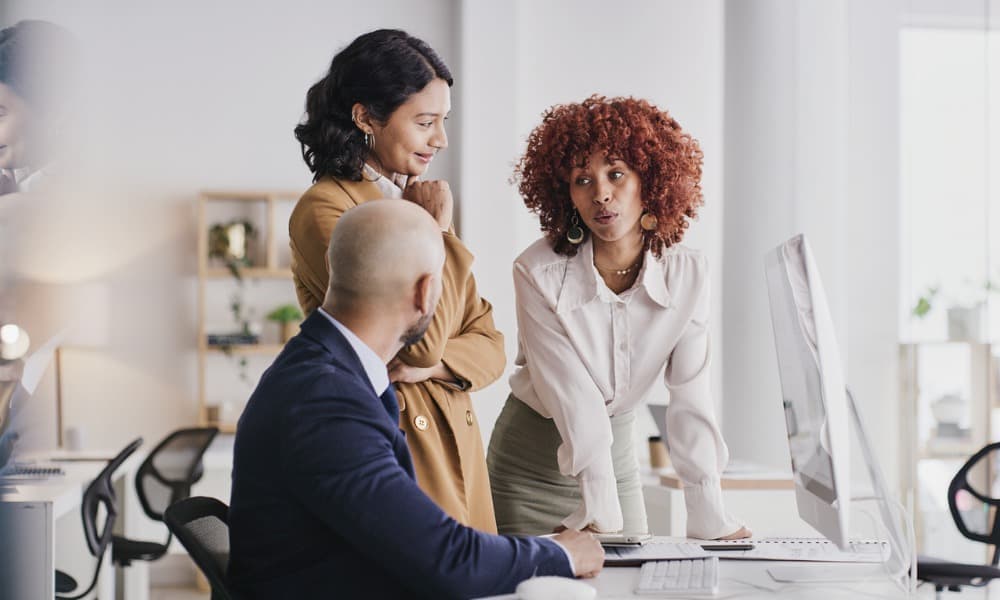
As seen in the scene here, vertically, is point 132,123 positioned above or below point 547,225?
above

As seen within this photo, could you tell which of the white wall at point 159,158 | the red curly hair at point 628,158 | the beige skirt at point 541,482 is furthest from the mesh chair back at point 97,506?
the red curly hair at point 628,158

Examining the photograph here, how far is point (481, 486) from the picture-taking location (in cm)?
209

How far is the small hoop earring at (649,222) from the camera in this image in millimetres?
2312

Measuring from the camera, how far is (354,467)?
4.70ft

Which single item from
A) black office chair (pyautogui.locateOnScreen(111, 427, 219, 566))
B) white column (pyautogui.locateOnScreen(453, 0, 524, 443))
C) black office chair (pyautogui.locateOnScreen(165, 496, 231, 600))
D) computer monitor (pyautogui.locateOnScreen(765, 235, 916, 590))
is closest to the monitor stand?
computer monitor (pyautogui.locateOnScreen(765, 235, 916, 590))

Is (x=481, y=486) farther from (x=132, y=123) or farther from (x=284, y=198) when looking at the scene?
(x=132, y=123)

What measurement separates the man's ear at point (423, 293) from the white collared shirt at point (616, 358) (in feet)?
2.14

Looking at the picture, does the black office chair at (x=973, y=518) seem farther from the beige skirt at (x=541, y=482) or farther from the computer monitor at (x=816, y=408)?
the computer monitor at (x=816, y=408)

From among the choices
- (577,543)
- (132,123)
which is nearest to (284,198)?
(132,123)

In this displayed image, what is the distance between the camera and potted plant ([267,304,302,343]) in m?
6.18

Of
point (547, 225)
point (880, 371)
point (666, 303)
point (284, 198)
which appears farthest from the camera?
point (284, 198)

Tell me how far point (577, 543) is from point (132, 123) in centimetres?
539

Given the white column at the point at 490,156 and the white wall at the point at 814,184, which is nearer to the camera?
the white wall at the point at 814,184

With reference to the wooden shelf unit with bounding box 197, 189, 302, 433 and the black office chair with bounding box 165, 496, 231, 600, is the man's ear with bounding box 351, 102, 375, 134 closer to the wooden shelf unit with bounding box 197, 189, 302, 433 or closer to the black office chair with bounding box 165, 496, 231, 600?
the black office chair with bounding box 165, 496, 231, 600
